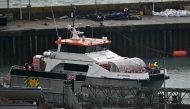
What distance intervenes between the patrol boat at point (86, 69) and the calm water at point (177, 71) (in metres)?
6.56

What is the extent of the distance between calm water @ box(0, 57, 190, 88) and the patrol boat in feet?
21.5

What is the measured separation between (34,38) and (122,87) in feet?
73.7

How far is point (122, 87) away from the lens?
47625 mm

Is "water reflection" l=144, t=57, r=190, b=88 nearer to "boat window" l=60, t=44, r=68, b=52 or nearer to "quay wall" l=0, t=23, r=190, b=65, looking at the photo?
"quay wall" l=0, t=23, r=190, b=65

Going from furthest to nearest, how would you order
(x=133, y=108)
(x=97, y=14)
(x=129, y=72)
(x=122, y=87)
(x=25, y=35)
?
(x=97, y=14), (x=25, y=35), (x=129, y=72), (x=122, y=87), (x=133, y=108)

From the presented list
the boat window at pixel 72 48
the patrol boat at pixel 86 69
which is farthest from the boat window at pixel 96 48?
the boat window at pixel 72 48

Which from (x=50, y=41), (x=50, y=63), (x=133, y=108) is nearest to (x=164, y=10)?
(x=50, y=41)

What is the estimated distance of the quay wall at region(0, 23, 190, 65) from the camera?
68250mm

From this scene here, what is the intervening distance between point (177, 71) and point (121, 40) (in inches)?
295

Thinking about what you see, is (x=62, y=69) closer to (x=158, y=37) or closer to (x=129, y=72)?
(x=129, y=72)

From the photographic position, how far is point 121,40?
7038 centimetres

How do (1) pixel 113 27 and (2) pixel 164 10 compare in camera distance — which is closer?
(1) pixel 113 27

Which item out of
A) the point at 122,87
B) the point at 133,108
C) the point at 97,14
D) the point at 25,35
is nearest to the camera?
the point at 133,108

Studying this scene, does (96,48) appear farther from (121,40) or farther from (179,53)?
(179,53)
